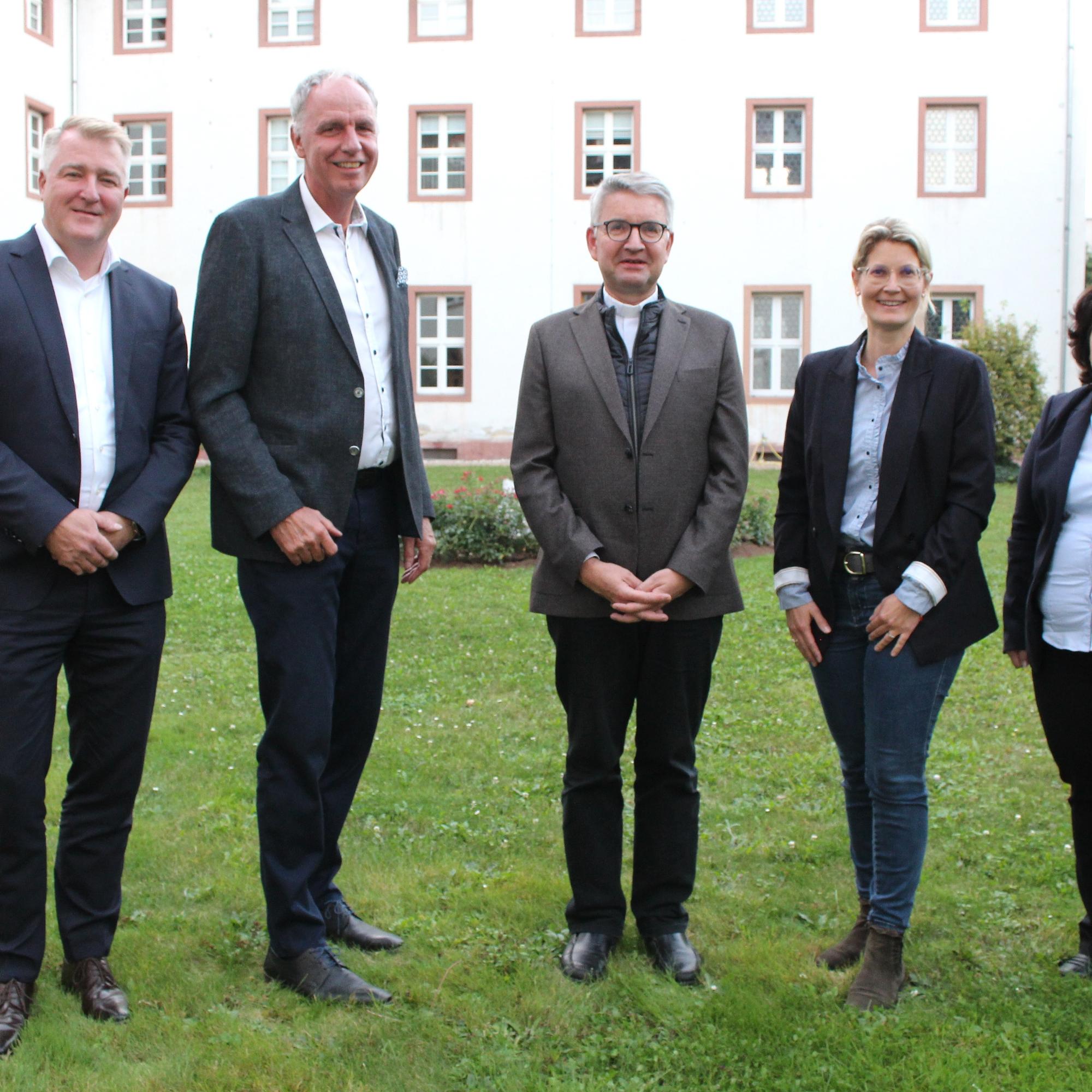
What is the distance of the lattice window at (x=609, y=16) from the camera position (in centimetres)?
2498

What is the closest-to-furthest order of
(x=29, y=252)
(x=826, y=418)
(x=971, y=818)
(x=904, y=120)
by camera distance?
(x=29, y=252) → (x=826, y=418) → (x=971, y=818) → (x=904, y=120)

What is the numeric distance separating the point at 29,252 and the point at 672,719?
229 cm

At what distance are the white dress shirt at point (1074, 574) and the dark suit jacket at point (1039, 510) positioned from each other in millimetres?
17

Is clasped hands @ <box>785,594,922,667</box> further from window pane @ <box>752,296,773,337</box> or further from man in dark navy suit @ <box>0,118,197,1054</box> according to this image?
window pane @ <box>752,296,773,337</box>

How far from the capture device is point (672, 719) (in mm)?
3852

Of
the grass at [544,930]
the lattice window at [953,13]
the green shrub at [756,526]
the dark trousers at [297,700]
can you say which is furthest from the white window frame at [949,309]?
the dark trousers at [297,700]

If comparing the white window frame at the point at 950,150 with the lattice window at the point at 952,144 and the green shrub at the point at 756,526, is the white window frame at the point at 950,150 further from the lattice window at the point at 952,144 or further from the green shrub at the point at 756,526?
the green shrub at the point at 756,526

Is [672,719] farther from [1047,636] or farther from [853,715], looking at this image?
[1047,636]

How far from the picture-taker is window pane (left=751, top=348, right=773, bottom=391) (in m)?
25.4

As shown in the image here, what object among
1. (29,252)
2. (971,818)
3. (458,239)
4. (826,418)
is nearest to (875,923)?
(826,418)

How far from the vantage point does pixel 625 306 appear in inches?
155

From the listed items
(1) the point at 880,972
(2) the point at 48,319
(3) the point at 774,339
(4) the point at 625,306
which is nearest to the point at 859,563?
(4) the point at 625,306

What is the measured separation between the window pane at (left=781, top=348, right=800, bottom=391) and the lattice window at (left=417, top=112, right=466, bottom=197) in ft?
23.9

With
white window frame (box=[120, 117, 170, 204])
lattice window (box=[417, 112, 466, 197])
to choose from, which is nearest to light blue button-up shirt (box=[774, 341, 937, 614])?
lattice window (box=[417, 112, 466, 197])
